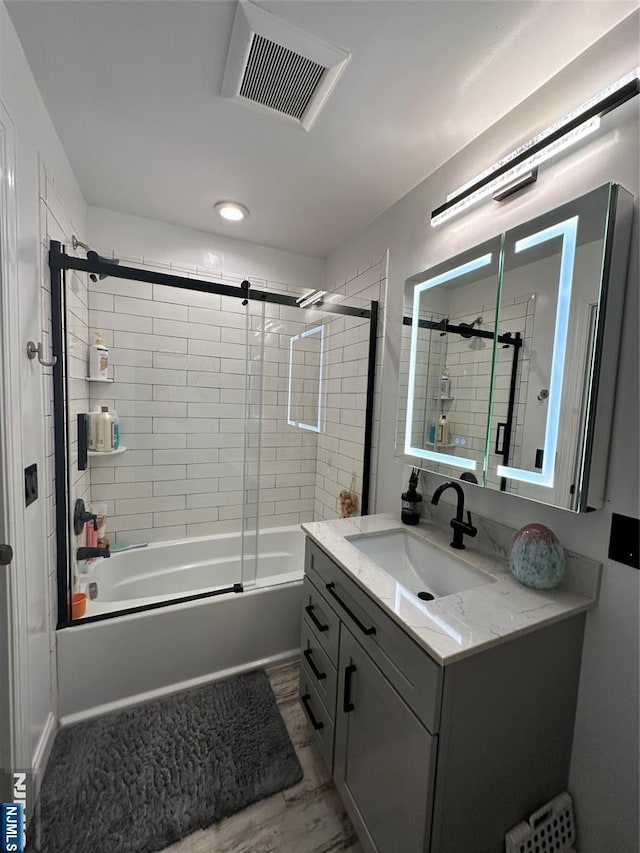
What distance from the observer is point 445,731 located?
2.59ft

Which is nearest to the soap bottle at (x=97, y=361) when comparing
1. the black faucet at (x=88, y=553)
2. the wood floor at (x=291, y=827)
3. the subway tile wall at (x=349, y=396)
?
the black faucet at (x=88, y=553)

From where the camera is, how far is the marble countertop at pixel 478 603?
0.82 meters

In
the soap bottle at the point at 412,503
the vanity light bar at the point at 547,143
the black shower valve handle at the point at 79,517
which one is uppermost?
the vanity light bar at the point at 547,143

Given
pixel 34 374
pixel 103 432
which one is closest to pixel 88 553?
pixel 103 432

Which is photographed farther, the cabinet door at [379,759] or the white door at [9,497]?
the white door at [9,497]

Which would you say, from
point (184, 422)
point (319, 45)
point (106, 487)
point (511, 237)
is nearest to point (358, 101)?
point (319, 45)

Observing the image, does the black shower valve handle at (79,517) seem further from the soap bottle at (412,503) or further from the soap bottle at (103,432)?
the soap bottle at (412,503)

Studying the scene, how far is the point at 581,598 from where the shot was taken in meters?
1.00

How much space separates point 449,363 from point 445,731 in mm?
1252

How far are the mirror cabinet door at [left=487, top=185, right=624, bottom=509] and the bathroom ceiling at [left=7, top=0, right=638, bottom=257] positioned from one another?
A: 45 cm

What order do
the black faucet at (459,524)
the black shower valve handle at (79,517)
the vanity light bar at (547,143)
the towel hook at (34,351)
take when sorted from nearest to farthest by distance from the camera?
the vanity light bar at (547,143), the towel hook at (34,351), the black faucet at (459,524), the black shower valve handle at (79,517)

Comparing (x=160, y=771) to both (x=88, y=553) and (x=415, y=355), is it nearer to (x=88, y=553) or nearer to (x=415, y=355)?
(x=88, y=553)

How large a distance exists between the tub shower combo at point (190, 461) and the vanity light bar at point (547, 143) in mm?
755

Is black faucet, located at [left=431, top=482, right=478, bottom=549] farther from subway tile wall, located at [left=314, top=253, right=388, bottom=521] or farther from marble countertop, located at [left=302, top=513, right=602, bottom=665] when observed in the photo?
subway tile wall, located at [left=314, top=253, right=388, bottom=521]
